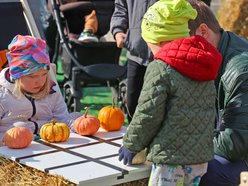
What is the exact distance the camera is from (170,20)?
11.1 feet

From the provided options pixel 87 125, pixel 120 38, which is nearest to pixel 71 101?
pixel 120 38

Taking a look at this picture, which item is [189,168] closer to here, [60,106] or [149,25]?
[149,25]

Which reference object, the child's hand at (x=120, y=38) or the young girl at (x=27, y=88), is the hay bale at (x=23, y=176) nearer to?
the young girl at (x=27, y=88)

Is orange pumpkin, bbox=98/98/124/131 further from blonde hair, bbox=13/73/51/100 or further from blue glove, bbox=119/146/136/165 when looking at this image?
blue glove, bbox=119/146/136/165

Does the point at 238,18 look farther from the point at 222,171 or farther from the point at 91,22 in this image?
the point at 222,171

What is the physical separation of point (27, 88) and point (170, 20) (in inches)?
53.2

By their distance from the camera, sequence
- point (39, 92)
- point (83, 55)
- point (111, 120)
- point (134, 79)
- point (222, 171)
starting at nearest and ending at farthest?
point (222, 171) < point (111, 120) < point (39, 92) < point (134, 79) < point (83, 55)

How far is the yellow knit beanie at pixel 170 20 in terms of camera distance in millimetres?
3371

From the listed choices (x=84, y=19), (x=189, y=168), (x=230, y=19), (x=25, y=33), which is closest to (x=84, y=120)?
(x=189, y=168)

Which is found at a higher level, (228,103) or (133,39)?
(228,103)

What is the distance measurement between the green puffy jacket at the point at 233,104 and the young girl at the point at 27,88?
117 cm

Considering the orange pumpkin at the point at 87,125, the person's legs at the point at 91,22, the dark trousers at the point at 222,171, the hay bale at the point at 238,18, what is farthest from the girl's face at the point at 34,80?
the hay bale at the point at 238,18

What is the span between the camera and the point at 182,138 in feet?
10.5

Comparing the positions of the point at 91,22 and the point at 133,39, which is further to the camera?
the point at 91,22
